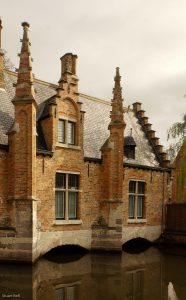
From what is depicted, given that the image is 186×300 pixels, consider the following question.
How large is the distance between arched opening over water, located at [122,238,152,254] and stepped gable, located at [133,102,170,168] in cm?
480

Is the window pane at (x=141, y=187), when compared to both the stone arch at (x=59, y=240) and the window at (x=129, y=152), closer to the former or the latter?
the window at (x=129, y=152)

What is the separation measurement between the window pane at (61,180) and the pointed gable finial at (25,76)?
3923 millimetres

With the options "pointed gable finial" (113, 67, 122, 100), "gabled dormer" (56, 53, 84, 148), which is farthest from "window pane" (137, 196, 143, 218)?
"pointed gable finial" (113, 67, 122, 100)

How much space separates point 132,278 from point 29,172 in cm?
536

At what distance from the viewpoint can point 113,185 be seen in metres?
15.0

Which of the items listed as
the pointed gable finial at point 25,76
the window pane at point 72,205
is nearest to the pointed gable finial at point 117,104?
the window pane at point 72,205

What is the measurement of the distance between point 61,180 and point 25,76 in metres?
4.93

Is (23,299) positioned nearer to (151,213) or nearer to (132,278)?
(132,278)

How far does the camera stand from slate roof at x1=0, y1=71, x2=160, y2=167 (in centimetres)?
1381

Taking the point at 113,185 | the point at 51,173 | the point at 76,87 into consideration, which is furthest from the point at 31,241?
the point at 76,87

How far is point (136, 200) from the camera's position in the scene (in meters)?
17.2

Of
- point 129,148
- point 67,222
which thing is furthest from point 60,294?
point 129,148

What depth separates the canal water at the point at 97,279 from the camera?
820 cm

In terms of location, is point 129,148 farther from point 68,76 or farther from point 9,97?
point 9,97
